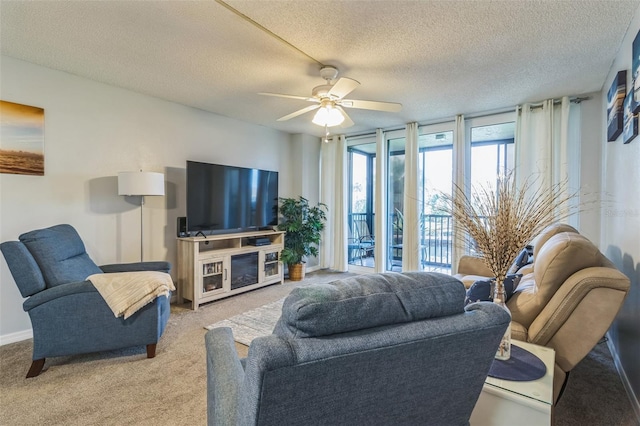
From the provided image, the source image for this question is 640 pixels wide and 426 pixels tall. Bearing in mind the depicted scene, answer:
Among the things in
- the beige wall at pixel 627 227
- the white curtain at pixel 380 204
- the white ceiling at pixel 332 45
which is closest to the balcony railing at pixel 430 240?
the white curtain at pixel 380 204

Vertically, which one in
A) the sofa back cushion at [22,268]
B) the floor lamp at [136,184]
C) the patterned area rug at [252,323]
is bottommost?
the patterned area rug at [252,323]

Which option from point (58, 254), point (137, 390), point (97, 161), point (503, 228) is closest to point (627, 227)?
point (503, 228)

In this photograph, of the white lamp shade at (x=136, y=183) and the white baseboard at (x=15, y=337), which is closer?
the white baseboard at (x=15, y=337)

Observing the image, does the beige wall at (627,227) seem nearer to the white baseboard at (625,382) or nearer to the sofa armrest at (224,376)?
the white baseboard at (625,382)

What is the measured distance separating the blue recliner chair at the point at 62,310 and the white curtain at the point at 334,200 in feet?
11.3

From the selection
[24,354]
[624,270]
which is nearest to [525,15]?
[624,270]

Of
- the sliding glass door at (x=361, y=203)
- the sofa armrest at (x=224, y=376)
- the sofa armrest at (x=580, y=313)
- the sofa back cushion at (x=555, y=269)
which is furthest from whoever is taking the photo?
the sliding glass door at (x=361, y=203)

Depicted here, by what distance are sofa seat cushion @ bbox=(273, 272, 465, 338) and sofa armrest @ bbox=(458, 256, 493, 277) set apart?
2.52 m

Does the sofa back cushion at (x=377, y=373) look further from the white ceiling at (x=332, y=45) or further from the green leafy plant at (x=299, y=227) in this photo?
the green leafy plant at (x=299, y=227)

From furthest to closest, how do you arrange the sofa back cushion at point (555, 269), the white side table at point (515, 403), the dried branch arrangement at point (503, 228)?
the sofa back cushion at point (555, 269), the dried branch arrangement at point (503, 228), the white side table at point (515, 403)

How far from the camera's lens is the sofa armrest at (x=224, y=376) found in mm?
936

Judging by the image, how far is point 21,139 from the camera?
273cm

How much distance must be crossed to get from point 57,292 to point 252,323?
62.3 inches

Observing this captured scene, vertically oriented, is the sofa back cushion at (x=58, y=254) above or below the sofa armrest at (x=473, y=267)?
above
